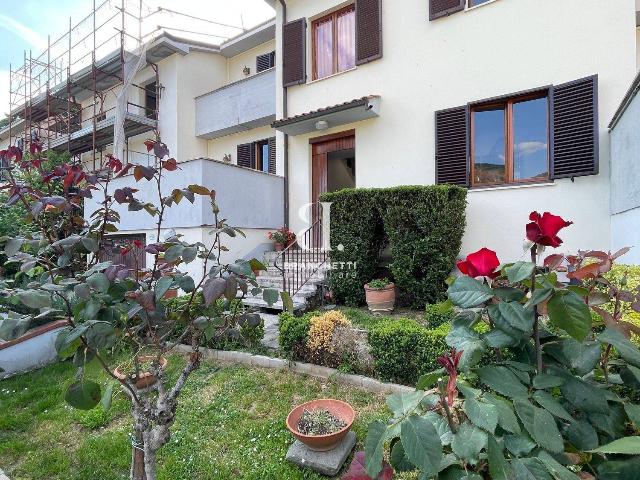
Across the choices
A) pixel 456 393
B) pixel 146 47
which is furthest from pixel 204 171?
pixel 146 47

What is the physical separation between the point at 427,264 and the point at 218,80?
11.7 meters

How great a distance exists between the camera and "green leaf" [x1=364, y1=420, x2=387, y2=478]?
96 cm

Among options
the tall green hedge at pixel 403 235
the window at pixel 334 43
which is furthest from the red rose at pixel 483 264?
the window at pixel 334 43

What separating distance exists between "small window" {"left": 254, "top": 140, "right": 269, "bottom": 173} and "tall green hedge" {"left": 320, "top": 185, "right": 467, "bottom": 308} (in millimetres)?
5499

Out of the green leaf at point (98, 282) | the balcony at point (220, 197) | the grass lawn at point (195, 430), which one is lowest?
the grass lawn at point (195, 430)

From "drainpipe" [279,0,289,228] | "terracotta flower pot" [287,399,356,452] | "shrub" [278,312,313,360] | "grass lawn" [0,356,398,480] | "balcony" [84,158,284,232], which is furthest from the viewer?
"drainpipe" [279,0,289,228]

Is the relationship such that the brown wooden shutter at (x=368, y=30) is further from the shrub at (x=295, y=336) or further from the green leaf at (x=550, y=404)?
the green leaf at (x=550, y=404)

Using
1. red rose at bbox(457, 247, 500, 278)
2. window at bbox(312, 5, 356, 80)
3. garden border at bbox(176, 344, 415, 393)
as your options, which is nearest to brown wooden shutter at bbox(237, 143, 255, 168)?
window at bbox(312, 5, 356, 80)

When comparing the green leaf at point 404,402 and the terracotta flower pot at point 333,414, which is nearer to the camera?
the green leaf at point 404,402

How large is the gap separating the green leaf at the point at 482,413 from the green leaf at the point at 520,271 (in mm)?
390

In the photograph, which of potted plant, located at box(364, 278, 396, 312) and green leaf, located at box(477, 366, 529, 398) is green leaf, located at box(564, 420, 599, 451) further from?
potted plant, located at box(364, 278, 396, 312)

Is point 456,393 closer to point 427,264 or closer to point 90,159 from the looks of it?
point 427,264

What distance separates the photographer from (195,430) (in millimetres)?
3297

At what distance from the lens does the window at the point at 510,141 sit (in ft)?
21.4
